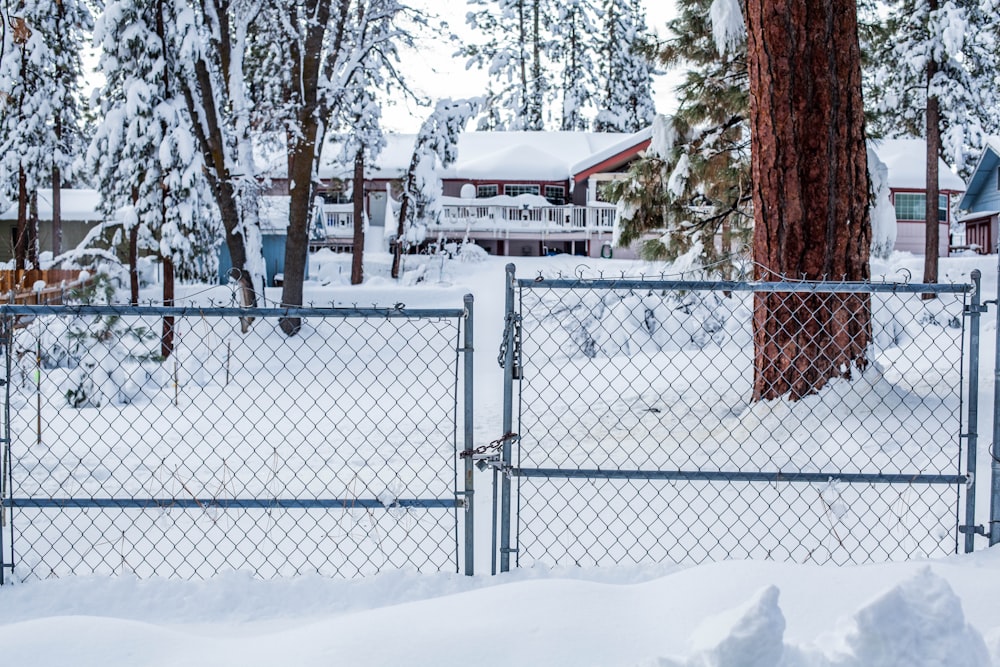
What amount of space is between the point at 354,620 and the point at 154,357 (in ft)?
31.9

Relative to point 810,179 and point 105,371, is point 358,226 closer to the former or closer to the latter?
point 105,371

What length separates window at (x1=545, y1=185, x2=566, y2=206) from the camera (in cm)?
3522

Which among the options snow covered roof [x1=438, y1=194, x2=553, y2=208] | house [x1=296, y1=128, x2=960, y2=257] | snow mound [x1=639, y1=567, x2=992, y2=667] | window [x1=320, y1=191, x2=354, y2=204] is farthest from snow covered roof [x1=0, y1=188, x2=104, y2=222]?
snow mound [x1=639, y1=567, x2=992, y2=667]

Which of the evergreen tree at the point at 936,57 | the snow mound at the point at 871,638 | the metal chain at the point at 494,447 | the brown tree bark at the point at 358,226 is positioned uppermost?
the evergreen tree at the point at 936,57

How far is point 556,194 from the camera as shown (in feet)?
116

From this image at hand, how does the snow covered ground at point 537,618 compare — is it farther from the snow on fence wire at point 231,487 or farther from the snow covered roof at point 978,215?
the snow covered roof at point 978,215

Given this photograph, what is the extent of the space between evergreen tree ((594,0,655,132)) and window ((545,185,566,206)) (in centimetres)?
1289

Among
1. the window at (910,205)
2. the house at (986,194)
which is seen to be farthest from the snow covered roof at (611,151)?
the house at (986,194)

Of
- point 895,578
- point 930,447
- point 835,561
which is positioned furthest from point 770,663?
point 930,447

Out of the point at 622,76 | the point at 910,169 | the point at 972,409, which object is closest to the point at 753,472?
the point at 972,409

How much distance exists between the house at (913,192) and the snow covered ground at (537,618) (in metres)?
32.0

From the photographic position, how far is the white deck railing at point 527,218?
32.4m

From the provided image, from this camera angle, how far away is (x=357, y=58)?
58.8ft

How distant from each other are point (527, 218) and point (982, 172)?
16072 millimetres
